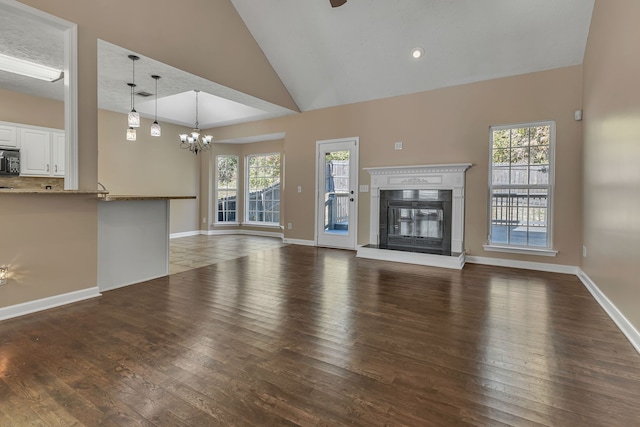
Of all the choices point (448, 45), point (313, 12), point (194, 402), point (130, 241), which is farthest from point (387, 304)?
point (313, 12)

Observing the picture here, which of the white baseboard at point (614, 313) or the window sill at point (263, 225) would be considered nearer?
the white baseboard at point (614, 313)

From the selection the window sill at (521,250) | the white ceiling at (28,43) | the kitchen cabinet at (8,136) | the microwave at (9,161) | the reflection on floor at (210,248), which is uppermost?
the white ceiling at (28,43)

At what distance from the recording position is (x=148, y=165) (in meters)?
7.09

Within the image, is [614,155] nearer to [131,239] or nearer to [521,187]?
[521,187]

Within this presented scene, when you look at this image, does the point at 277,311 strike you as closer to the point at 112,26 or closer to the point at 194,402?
the point at 194,402

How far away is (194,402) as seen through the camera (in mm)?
1556

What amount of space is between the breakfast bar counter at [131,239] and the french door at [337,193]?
314 centimetres

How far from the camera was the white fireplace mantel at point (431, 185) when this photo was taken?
480 cm

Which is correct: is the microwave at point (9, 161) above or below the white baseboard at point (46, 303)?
above

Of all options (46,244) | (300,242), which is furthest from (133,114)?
(300,242)

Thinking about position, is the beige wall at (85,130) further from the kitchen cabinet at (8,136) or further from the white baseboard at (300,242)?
the white baseboard at (300,242)

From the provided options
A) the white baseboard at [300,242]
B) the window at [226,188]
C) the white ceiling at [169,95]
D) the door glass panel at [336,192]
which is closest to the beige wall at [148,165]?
the white ceiling at [169,95]

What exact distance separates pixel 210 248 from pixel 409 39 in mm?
5026

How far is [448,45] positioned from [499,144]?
5.47 ft
